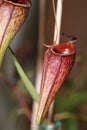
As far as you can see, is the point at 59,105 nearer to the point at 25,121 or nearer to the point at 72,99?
the point at 72,99

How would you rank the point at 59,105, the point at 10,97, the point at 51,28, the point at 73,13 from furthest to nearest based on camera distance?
1. the point at 73,13
2. the point at 51,28
3. the point at 10,97
4. the point at 59,105

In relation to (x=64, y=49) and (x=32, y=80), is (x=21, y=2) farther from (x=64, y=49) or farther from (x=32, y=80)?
(x=32, y=80)

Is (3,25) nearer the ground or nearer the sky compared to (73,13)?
nearer the sky

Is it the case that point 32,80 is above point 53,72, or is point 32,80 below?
below

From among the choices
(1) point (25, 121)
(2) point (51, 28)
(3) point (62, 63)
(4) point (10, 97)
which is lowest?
(1) point (25, 121)

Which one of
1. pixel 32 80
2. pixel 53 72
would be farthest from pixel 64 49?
pixel 32 80

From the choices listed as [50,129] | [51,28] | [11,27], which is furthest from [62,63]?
[51,28]

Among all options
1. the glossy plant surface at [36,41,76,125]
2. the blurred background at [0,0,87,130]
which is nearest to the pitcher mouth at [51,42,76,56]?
the glossy plant surface at [36,41,76,125]

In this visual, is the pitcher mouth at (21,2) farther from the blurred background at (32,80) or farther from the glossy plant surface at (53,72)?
the blurred background at (32,80)

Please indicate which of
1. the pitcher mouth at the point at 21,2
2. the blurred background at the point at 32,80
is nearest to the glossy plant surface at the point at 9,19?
the pitcher mouth at the point at 21,2
